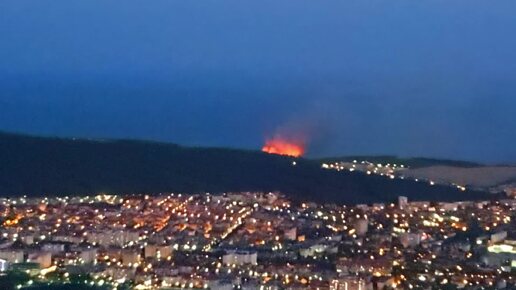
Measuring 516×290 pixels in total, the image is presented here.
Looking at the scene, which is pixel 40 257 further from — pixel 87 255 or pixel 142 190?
pixel 142 190

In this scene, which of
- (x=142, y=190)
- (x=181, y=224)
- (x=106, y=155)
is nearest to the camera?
(x=181, y=224)

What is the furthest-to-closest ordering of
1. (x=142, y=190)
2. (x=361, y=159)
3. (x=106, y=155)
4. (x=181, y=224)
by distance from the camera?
(x=361, y=159), (x=106, y=155), (x=142, y=190), (x=181, y=224)

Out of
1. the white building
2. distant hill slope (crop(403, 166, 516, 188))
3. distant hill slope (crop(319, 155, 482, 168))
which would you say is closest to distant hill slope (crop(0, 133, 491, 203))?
distant hill slope (crop(403, 166, 516, 188))

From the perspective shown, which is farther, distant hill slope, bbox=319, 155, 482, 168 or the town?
distant hill slope, bbox=319, 155, 482, 168

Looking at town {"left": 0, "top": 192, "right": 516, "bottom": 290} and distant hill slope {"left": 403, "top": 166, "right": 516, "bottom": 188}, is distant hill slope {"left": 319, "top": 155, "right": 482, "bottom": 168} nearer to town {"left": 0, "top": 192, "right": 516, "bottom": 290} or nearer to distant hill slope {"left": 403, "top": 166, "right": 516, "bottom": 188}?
distant hill slope {"left": 403, "top": 166, "right": 516, "bottom": 188}

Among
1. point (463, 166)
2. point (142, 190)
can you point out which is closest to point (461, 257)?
point (142, 190)

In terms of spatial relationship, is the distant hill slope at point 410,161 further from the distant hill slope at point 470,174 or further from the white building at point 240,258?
the white building at point 240,258

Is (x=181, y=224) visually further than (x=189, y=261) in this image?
Yes

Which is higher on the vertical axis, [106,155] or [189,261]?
[106,155]
